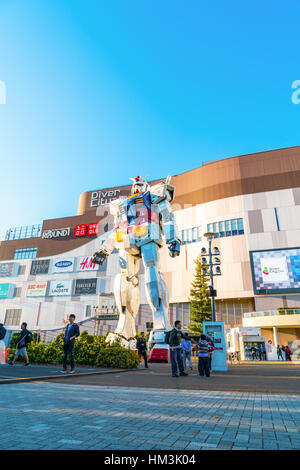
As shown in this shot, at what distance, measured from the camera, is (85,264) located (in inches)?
1939

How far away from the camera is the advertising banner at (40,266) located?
51.8 metres

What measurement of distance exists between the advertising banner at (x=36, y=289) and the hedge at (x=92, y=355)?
41.4 m

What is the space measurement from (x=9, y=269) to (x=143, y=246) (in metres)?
49.8

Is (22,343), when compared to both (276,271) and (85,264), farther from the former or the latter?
(85,264)

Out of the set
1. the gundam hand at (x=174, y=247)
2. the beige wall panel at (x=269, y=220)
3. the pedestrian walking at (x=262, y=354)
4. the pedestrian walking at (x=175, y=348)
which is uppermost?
the beige wall panel at (x=269, y=220)

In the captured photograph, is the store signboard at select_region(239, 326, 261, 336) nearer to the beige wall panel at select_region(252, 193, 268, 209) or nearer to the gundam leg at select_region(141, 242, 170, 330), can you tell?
the beige wall panel at select_region(252, 193, 268, 209)

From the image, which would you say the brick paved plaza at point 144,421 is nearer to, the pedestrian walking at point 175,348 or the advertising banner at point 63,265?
the pedestrian walking at point 175,348

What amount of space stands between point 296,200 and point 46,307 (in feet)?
137

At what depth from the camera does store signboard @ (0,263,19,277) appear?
53.8 meters

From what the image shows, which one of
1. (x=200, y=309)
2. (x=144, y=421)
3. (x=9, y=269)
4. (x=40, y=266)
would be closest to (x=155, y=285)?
(x=144, y=421)

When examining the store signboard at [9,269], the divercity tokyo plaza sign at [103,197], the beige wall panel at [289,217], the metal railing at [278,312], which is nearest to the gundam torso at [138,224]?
the metal railing at [278,312]

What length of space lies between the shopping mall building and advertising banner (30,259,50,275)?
0.20 m

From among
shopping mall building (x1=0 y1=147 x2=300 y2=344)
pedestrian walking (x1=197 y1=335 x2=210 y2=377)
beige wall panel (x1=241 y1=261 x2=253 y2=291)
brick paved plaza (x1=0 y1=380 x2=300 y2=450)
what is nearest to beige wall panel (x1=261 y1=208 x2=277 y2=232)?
shopping mall building (x1=0 y1=147 x2=300 y2=344)
